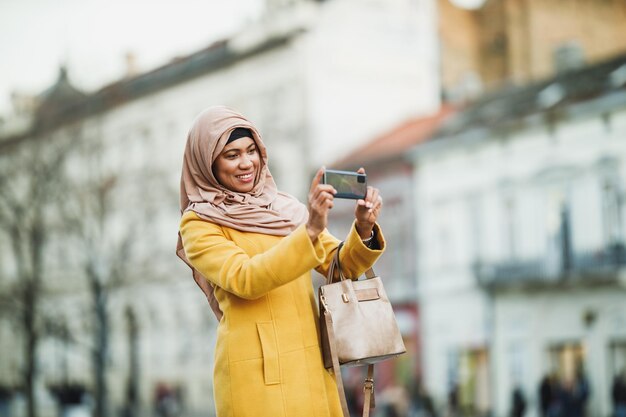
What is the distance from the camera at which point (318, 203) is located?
11.5 ft

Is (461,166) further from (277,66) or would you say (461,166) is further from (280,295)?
(280,295)

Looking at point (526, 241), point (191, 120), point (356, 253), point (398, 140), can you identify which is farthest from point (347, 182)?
point (191, 120)

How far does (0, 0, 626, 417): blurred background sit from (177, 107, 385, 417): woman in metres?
17.0

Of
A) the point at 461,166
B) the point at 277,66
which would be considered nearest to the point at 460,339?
the point at 461,166

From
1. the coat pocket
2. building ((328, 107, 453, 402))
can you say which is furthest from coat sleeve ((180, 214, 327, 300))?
building ((328, 107, 453, 402))

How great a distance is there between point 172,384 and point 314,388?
3761 cm

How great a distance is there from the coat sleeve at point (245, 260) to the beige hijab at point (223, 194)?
68 mm

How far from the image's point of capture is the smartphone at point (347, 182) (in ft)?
11.6

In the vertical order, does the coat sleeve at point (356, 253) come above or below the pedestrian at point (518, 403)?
above

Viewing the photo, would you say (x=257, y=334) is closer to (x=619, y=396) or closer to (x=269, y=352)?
(x=269, y=352)

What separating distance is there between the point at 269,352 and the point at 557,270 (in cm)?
2557

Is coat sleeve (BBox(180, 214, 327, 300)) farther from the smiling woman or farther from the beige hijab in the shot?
the smiling woman

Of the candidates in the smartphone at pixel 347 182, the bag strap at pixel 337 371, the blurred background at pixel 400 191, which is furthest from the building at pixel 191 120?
the smartphone at pixel 347 182

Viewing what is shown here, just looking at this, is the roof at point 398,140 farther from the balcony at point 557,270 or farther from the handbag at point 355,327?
the handbag at point 355,327
